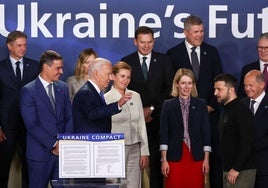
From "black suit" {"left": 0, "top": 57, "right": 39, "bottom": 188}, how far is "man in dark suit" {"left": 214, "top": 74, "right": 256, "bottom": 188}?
2.16 m

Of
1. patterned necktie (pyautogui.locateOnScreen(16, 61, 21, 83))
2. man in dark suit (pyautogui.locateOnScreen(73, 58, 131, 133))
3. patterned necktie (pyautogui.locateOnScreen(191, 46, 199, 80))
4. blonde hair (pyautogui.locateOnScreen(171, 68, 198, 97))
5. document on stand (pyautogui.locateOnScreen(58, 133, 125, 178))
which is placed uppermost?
patterned necktie (pyautogui.locateOnScreen(191, 46, 199, 80))

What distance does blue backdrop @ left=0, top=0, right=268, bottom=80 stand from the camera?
867cm

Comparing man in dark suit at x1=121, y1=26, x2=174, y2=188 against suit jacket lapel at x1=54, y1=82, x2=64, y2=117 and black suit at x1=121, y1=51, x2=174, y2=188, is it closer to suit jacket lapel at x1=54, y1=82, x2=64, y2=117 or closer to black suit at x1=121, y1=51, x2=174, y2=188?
black suit at x1=121, y1=51, x2=174, y2=188

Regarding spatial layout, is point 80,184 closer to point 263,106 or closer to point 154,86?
point 263,106

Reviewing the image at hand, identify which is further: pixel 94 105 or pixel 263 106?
pixel 263 106

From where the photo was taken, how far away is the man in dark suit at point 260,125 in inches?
283

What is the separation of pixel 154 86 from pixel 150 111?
0.99 feet

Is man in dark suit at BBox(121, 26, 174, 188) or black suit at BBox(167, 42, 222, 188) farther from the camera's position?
black suit at BBox(167, 42, 222, 188)

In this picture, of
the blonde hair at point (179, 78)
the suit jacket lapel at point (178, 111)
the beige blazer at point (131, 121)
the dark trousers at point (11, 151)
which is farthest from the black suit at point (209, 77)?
the dark trousers at point (11, 151)

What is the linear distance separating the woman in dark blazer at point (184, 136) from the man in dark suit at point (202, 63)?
0.68 metres

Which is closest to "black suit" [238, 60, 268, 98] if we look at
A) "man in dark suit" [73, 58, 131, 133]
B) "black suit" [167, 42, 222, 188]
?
"black suit" [167, 42, 222, 188]

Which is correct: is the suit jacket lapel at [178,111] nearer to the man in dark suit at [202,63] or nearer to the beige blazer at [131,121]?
the beige blazer at [131,121]

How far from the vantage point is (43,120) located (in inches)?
282

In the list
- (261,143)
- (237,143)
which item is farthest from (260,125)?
(237,143)
